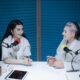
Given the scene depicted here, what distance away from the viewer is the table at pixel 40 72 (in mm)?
2617

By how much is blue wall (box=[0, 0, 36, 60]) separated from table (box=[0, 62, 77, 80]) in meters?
1.82

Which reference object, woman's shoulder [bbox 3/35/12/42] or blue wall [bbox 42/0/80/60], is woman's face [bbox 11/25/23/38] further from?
blue wall [bbox 42/0/80/60]

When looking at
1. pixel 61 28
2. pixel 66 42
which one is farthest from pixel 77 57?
pixel 61 28

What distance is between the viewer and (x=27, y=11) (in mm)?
4824

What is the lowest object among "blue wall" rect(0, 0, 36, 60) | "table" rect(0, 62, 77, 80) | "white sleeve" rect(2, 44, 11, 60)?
"table" rect(0, 62, 77, 80)

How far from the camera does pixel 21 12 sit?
4828 mm

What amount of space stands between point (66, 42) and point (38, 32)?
5.32ft

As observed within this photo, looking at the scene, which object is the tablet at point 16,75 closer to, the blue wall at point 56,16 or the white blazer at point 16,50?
the white blazer at point 16,50

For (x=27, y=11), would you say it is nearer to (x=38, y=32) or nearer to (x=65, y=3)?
(x=38, y=32)

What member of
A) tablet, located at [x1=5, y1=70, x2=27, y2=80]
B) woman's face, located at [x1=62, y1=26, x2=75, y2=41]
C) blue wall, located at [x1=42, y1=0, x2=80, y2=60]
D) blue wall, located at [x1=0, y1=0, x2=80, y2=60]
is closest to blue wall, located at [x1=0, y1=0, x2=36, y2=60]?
blue wall, located at [x1=0, y1=0, x2=80, y2=60]

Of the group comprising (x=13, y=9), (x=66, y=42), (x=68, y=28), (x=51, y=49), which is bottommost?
(x=51, y=49)

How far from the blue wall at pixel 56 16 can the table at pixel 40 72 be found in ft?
5.86

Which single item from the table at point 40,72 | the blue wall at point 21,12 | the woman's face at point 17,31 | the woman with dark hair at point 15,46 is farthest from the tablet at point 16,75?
the blue wall at point 21,12

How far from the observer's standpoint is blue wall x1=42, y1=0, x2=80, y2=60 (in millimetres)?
4762
